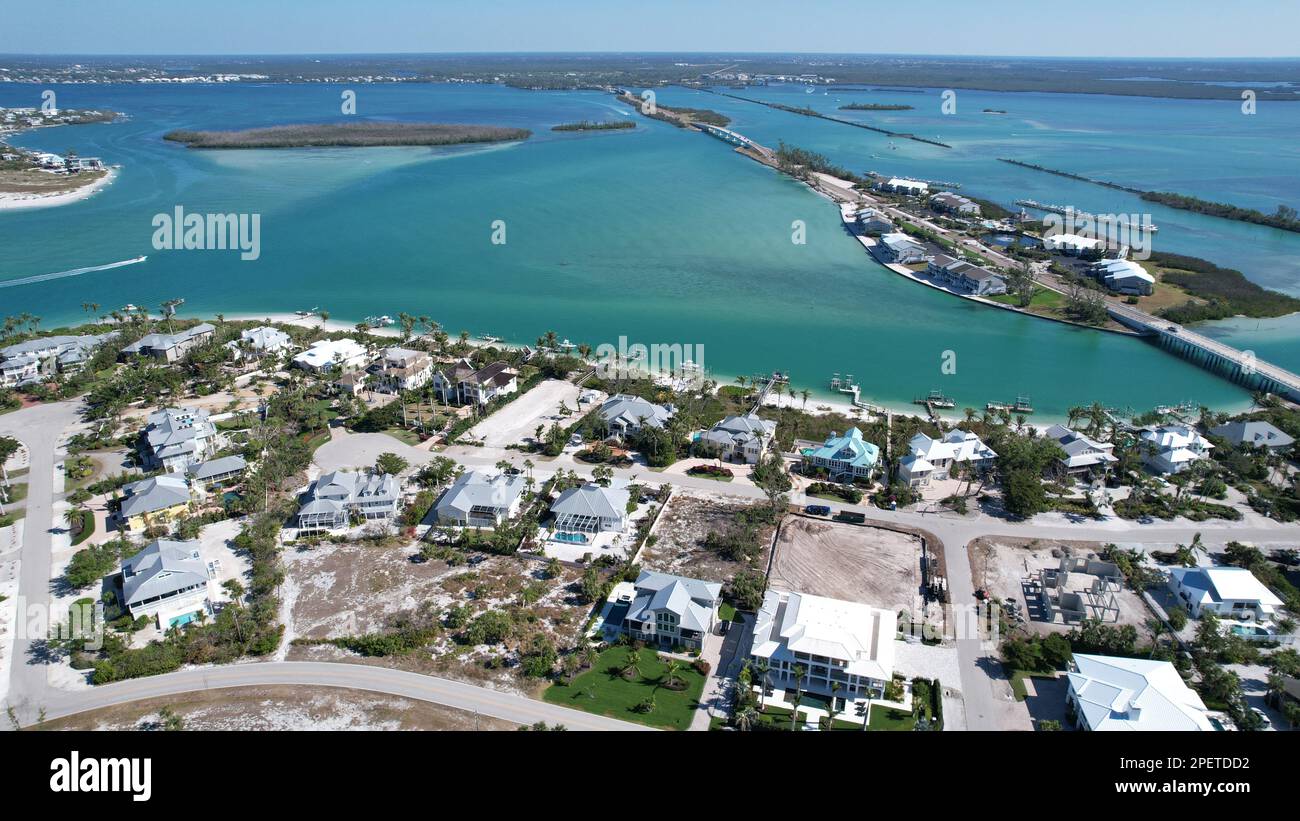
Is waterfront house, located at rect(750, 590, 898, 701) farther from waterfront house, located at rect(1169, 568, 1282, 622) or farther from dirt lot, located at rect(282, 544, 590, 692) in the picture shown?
waterfront house, located at rect(1169, 568, 1282, 622)

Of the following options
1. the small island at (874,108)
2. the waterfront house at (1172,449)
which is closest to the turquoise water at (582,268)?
the waterfront house at (1172,449)

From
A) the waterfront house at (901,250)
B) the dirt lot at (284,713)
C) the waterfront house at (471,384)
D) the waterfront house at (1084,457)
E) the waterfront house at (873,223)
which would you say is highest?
the waterfront house at (873,223)

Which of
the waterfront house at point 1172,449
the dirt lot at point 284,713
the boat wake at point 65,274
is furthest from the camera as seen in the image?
the boat wake at point 65,274

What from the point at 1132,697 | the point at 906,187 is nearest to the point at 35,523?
the point at 1132,697

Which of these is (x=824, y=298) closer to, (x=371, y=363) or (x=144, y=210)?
(x=371, y=363)

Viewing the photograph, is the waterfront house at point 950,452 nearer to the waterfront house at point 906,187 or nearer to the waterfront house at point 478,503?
the waterfront house at point 478,503

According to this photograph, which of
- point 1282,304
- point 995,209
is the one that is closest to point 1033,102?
point 995,209

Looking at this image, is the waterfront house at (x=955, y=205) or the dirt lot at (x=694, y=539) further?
the waterfront house at (x=955, y=205)
